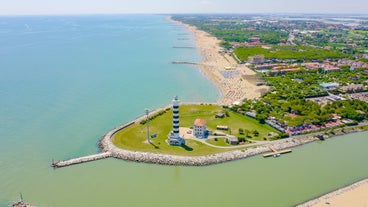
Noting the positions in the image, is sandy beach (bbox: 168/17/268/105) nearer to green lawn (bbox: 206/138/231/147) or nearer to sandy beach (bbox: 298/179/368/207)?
green lawn (bbox: 206/138/231/147)

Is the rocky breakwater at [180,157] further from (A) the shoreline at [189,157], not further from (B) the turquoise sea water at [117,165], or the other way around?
(B) the turquoise sea water at [117,165]

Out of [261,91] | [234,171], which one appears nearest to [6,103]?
[234,171]

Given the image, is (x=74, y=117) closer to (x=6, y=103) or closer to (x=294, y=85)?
(x=6, y=103)

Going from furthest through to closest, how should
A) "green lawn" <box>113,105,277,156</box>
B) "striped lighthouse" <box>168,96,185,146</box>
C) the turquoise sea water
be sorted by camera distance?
1. "striped lighthouse" <box>168,96,185,146</box>
2. "green lawn" <box>113,105,277,156</box>
3. the turquoise sea water

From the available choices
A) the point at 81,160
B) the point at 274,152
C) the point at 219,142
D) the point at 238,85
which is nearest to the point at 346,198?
the point at 274,152

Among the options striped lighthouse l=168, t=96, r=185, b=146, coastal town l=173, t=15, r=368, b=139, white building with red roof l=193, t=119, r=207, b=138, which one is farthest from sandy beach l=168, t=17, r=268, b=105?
striped lighthouse l=168, t=96, r=185, b=146

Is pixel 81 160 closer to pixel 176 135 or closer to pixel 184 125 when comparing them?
pixel 176 135

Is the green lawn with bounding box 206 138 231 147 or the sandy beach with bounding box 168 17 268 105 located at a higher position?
the sandy beach with bounding box 168 17 268 105

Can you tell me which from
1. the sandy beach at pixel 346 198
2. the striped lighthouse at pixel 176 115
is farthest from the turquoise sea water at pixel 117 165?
the striped lighthouse at pixel 176 115

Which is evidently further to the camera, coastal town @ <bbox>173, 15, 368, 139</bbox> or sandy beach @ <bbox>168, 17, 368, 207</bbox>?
coastal town @ <bbox>173, 15, 368, 139</bbox>
